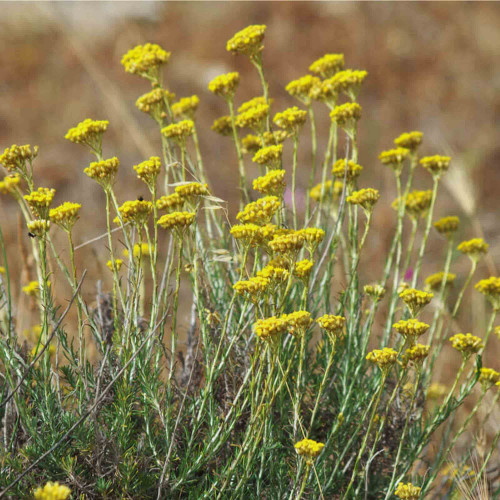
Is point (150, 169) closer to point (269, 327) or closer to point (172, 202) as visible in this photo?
point (172, 202)

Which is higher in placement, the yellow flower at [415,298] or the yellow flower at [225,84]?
the yellow flower at [225,84]

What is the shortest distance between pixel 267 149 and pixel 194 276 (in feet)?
1.50

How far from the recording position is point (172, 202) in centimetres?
167

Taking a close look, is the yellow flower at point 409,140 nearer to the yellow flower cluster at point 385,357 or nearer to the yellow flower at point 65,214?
the yellow flower cluster at point 385,357

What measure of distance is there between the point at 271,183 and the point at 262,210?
0.11 metres

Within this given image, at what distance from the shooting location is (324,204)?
7.84 feet

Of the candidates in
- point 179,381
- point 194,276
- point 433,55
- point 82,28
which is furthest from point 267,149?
point 82,28

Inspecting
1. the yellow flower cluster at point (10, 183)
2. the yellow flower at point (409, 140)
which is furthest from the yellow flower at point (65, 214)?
the yellow flower at point (409, 140)

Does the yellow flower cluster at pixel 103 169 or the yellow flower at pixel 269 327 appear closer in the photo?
the yellow flower at pixel 269 327

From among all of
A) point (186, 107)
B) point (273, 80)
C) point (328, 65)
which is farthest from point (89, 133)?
point (273, 80)

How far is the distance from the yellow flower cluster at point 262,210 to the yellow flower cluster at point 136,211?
0.87 ft

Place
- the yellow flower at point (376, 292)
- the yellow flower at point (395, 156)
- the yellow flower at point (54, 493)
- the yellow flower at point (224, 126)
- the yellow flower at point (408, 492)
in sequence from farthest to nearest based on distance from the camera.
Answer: the yellow flower at point (224, 126)
the yellow flower at point (395, 156)
the yellow flower at point (376, 292)
the yellow flower at point (408, 492)
the yellow flower at point (54, 493)

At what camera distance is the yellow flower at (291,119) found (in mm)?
1953

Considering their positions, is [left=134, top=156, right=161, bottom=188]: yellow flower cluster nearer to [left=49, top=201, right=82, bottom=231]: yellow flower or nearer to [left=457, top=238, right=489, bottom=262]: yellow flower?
[left=49, top=201, right=82, bottom=231]: yellow flower
